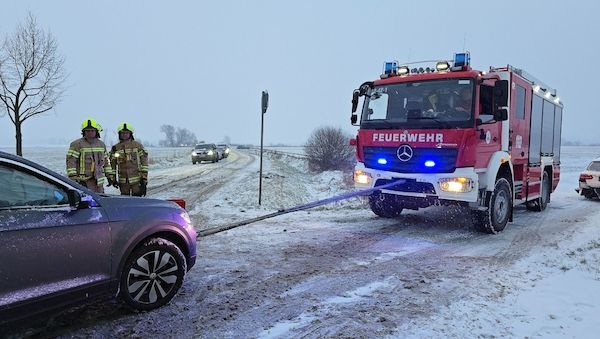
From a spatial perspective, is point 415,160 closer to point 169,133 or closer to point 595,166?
point 595,166

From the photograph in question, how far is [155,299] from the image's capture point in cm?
411

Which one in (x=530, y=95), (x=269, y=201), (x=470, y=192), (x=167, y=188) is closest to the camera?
(x=470, y=192)

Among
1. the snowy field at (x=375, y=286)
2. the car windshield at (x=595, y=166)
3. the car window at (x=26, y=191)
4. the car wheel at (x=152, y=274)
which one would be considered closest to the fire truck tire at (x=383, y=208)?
the snowy field at (x=375, y=286)

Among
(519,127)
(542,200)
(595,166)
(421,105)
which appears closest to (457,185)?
(421,105)

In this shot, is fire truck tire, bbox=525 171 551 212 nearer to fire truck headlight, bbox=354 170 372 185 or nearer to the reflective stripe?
fire truck headlight, bbox=354 170 372 185

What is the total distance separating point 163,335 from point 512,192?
24.0 ft

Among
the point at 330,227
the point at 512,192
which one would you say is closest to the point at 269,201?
the point at 330,227

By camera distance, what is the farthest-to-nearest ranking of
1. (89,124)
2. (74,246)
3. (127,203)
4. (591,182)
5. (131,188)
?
(591,182) → (131,188) → (89,124) → (127,203) → (74,246)

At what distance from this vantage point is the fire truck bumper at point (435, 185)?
23.0 ft

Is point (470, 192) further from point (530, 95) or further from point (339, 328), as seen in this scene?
point (339, 328)

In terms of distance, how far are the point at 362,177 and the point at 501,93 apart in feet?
9.31

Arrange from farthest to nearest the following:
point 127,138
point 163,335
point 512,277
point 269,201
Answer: point 269,201
point 127,138
point 512,277
point 163,335

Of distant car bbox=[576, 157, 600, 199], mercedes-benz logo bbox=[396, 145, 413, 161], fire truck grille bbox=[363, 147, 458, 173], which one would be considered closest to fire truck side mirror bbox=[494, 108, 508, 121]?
fire truck grille bbox=[363, 147, 458, 173]

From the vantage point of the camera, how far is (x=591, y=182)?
13633 mm
